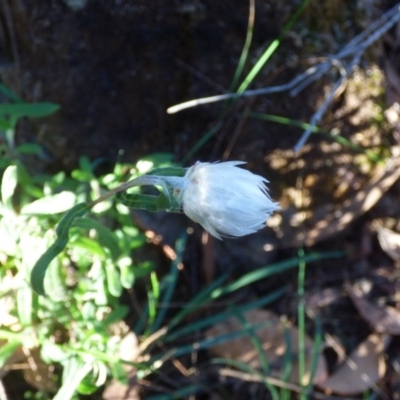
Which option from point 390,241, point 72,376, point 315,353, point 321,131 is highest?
point 321,131

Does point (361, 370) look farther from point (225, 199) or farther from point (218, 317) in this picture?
point (225, 199)

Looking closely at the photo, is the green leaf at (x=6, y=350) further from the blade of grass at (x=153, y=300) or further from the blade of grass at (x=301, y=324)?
the blade of grass at (x=301, y=324)

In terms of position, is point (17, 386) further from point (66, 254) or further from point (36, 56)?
point (36, 56)

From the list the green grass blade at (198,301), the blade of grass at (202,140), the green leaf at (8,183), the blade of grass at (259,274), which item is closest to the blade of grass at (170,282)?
the green grass blade at (198,301)

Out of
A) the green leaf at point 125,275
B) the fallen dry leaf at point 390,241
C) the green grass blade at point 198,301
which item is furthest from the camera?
the fallen dry leaf at point 390,241

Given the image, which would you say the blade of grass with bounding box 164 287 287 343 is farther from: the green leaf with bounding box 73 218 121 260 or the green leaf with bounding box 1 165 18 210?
the green leaf with bounding box 1 165 18 210

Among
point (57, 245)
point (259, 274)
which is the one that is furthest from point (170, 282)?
point (57, 245)

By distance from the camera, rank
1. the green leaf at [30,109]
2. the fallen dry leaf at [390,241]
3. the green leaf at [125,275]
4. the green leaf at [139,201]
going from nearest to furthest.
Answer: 1. the green leaf at [139,201]
2. the green leaf at [125,275]
3. the green leaf at [30,109]
4. the fallen dry leaf at [390,241]
